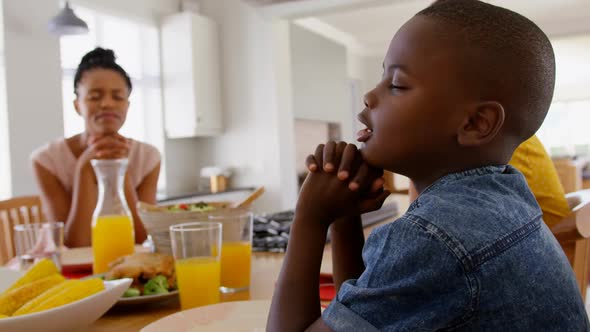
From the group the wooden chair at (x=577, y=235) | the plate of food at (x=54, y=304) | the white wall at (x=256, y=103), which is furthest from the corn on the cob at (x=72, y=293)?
the white wall at (x=256, y=103)

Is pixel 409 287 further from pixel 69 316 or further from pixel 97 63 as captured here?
pixel 97 63

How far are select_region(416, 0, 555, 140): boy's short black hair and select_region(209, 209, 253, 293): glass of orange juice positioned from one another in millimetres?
578

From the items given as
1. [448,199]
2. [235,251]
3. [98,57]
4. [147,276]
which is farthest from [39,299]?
[98,57]

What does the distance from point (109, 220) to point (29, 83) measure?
8.53 ft

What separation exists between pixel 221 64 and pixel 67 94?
1.69 metres

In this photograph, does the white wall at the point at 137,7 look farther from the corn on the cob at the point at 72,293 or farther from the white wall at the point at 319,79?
the corn on the cob at the point at 72,293

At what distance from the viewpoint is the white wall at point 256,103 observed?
16.2 ft

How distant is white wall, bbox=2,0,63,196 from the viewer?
3.29 meters

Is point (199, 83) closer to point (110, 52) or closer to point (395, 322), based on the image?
point (110, 52)

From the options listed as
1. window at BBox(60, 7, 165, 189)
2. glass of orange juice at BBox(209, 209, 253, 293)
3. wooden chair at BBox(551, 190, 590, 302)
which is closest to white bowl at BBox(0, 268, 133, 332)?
glass of orange juice at BBox(209, 209, 253, 293)

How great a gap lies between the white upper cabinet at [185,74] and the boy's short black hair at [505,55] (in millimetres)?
4295

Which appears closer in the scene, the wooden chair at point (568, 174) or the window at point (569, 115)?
the wooden chair at point (568, 174)

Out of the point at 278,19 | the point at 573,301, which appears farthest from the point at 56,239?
the point at 278,19

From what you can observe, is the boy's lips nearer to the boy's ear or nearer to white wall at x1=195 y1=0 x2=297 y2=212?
the boy's ear
